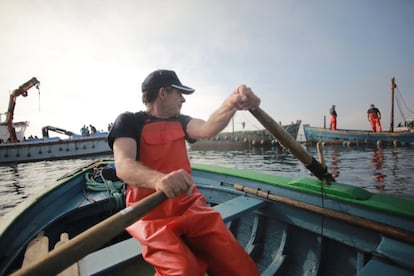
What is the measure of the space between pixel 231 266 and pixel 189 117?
5.13ft

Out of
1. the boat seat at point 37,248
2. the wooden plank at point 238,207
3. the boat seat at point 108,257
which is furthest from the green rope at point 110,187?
the wooden plank at point 238,207

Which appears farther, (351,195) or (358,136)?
(358,136)

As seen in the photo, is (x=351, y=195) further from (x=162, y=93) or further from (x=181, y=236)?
(x=162, y=93)

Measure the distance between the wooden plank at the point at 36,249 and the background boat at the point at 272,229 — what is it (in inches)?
0.5

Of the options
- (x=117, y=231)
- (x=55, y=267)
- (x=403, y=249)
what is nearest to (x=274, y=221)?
(x=403, y=249)

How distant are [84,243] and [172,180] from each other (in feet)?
1.77

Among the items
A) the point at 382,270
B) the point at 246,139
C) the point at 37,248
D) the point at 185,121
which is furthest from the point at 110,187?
the point at 246,139

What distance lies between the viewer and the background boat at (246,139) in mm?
31500

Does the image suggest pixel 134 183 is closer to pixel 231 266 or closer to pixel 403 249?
pixel 231 266

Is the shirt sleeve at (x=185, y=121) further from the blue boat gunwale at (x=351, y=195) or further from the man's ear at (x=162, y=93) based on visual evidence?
the blue boat gunwale at (x=351, y=195)

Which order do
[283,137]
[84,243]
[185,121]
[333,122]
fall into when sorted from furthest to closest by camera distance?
1. [333,122]
2. [185,121]
3. [283,137]
4. [84,243]

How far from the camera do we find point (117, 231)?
1175mm

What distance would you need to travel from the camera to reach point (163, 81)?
2.26m

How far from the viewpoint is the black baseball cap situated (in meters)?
2.26
